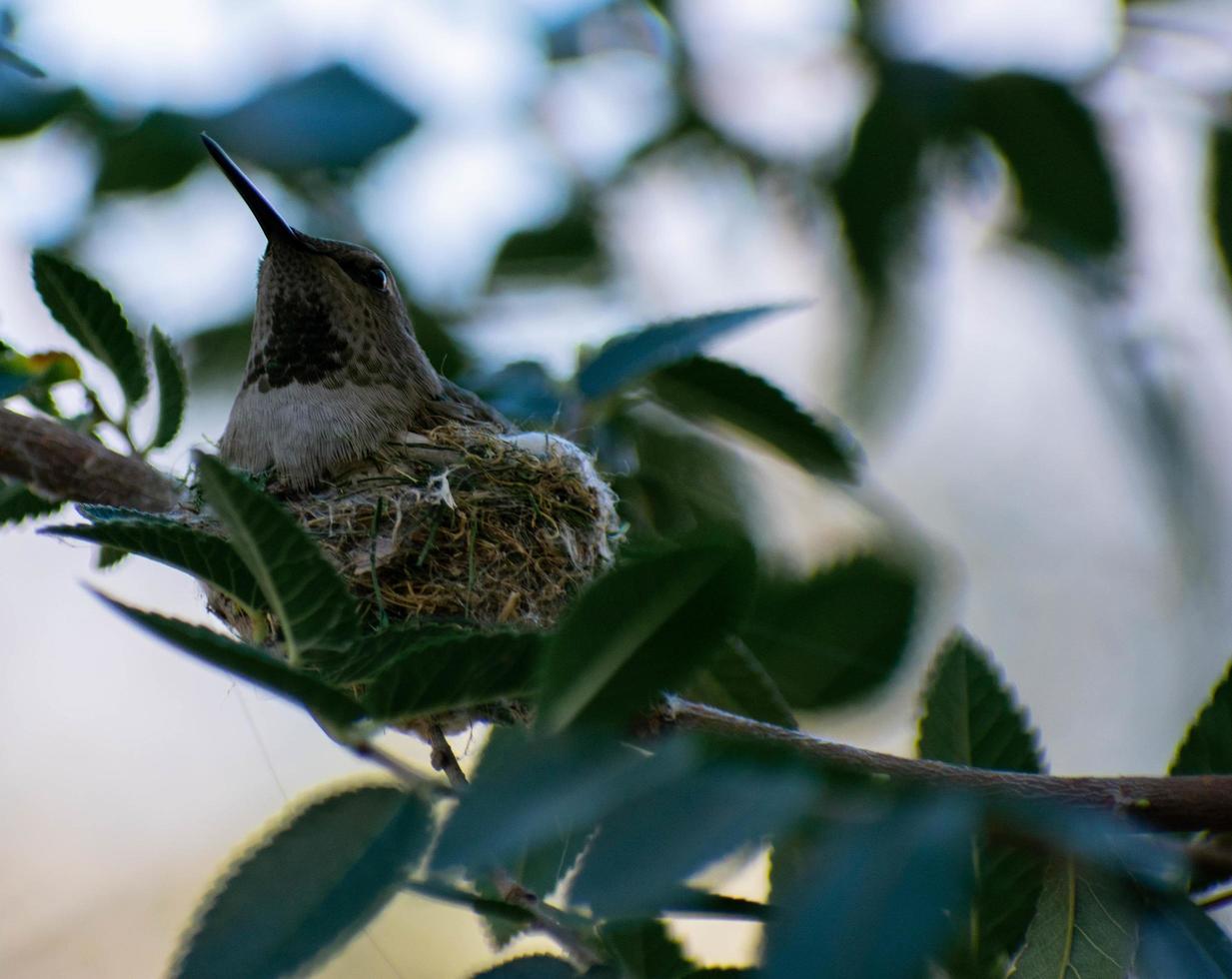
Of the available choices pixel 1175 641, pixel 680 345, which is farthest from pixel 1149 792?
pixel 1175 641

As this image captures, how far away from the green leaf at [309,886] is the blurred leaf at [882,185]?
8.78 ft

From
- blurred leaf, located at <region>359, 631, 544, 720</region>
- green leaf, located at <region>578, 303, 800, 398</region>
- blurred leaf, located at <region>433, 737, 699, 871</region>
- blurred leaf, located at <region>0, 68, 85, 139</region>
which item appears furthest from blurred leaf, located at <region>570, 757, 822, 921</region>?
blurred leaf, located at <region>0, 68, 85, 139</region>

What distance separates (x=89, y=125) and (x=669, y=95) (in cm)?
164

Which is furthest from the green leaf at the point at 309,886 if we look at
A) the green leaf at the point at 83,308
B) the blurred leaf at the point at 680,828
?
the green leaf at the point at 83,308

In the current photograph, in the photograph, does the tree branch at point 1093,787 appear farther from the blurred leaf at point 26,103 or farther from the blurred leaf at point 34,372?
the blurred leaf at point 26,103

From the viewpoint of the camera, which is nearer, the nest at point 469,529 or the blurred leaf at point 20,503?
the blurred leaf at point 20,503

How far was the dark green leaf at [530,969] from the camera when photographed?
1.72m

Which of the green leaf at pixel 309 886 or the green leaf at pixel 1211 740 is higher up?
the green leaf at pixel 309 886

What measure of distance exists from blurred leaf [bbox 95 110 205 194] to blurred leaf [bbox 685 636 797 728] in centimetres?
201

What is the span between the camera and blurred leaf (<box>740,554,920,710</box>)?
3.11 metres

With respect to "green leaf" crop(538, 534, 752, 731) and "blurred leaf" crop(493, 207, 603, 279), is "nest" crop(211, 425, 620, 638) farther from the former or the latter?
"green leaf" crop(538, 534, 752, 731)

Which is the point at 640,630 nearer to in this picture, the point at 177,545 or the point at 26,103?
the point at 177,545

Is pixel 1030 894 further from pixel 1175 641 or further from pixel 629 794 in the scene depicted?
pixel 1175 641

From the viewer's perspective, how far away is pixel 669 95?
14.1 ft
